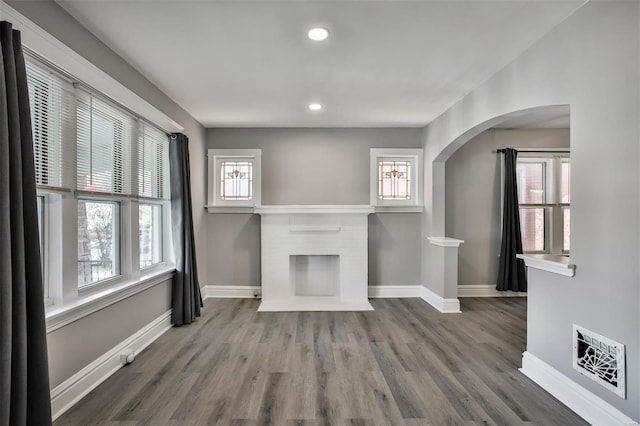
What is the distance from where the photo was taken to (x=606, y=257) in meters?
1.90

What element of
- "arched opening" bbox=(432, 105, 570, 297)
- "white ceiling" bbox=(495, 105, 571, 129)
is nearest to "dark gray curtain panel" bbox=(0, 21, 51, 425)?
"white ceiling" bbox=(495, 105, 571, 129)

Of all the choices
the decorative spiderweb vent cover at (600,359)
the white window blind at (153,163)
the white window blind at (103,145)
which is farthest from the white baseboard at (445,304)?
the white window blind at (103,145)

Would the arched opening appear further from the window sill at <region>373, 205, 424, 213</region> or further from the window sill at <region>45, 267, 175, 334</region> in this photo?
the window sill at <region>45, 267, 175, 334</region>

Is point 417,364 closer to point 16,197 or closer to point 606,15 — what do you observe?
point 606,15

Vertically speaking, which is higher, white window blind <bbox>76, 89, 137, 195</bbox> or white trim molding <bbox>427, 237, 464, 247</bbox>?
white window blind <bbox>76, 89, 137, 195</bbox>

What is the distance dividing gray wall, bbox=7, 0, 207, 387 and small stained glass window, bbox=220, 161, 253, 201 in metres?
1.21

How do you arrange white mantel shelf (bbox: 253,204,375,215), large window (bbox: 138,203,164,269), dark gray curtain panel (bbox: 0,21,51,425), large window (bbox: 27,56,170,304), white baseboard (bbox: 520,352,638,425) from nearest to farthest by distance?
dark gray curtain panel (bbox: 0,21,51,425) → white baseboard (bbox: 520,352,638,425) → large window (bbox: 27,56,170,304) → large window (bbox: 138,203,164,269) → white mantel shelf (bbox: 253,204,375,215)

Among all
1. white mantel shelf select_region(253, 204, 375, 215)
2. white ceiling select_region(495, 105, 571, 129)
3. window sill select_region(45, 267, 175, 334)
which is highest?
white ceiling select_region(495, 105, 571, 129)

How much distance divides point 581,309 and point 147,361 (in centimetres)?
330

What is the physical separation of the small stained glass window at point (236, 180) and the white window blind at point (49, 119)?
9.10ft

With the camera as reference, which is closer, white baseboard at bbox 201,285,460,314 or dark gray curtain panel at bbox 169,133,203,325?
dark gray curtain panel at bbox 169,133,203,325

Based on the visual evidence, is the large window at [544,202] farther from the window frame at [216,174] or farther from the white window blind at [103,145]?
the white window blind at [103,145]

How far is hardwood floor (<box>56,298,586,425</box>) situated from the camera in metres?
2.10

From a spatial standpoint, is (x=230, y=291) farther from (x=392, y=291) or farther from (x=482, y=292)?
(x=482, y=292)
